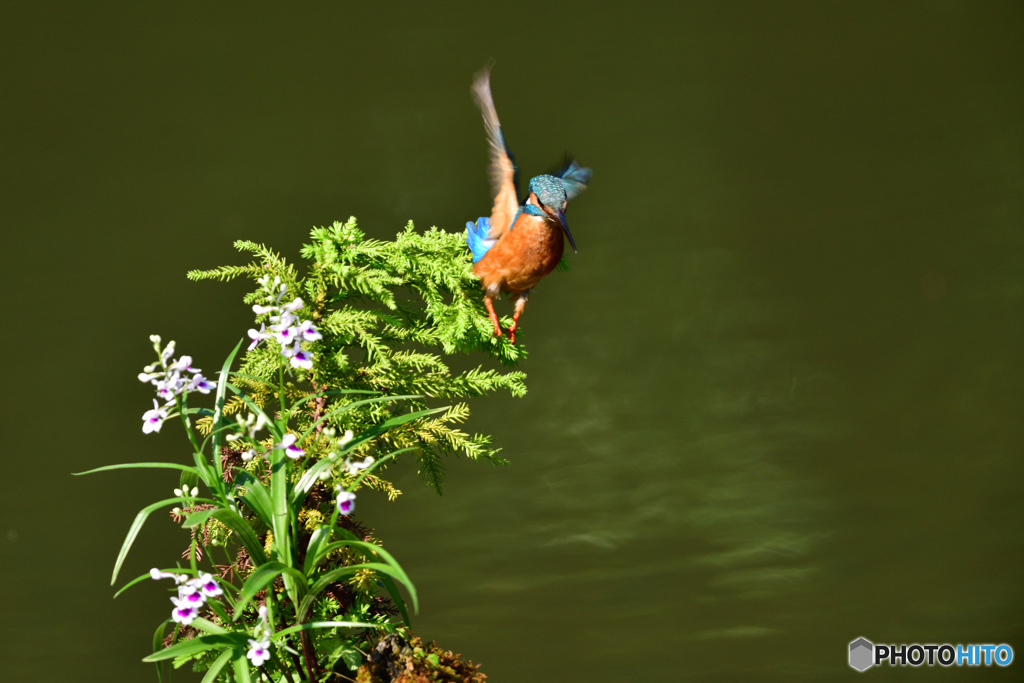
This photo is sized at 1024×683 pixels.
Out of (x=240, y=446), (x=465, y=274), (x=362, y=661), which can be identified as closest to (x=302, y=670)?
(x=362, y=661)

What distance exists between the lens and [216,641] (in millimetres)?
1490

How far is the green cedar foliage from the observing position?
1895 mm

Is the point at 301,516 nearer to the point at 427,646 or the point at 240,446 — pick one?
the point at 240,446

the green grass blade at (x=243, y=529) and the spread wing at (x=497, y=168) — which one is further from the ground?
the spread wing at (x=497, y=168)

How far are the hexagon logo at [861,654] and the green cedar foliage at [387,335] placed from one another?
1.65 meters

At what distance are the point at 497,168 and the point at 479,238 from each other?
165 millimetres

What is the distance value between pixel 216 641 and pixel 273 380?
0.66 meters

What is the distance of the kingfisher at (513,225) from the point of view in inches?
75.2

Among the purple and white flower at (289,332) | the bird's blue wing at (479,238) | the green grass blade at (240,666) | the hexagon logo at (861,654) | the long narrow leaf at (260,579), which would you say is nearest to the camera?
the long narrow leaf at (260,579)

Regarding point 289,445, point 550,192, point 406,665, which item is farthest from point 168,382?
point 550,192

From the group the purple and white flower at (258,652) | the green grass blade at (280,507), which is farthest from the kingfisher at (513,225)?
the purple and white flower at (258,652)

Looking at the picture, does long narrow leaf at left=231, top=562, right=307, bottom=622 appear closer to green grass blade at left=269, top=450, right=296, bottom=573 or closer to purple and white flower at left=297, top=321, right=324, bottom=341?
green grass blade at left=269, top=450, right=296, bottom=573

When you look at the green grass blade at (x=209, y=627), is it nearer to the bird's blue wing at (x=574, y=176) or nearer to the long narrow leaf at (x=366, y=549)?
the long narrow leaf at (x=366, y=549)

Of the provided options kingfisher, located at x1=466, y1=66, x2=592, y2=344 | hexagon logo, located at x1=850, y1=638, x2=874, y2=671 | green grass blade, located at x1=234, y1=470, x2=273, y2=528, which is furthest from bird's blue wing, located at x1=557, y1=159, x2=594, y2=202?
hexagon logo, located at x1=850, y1=638, x2=874, y2=671
